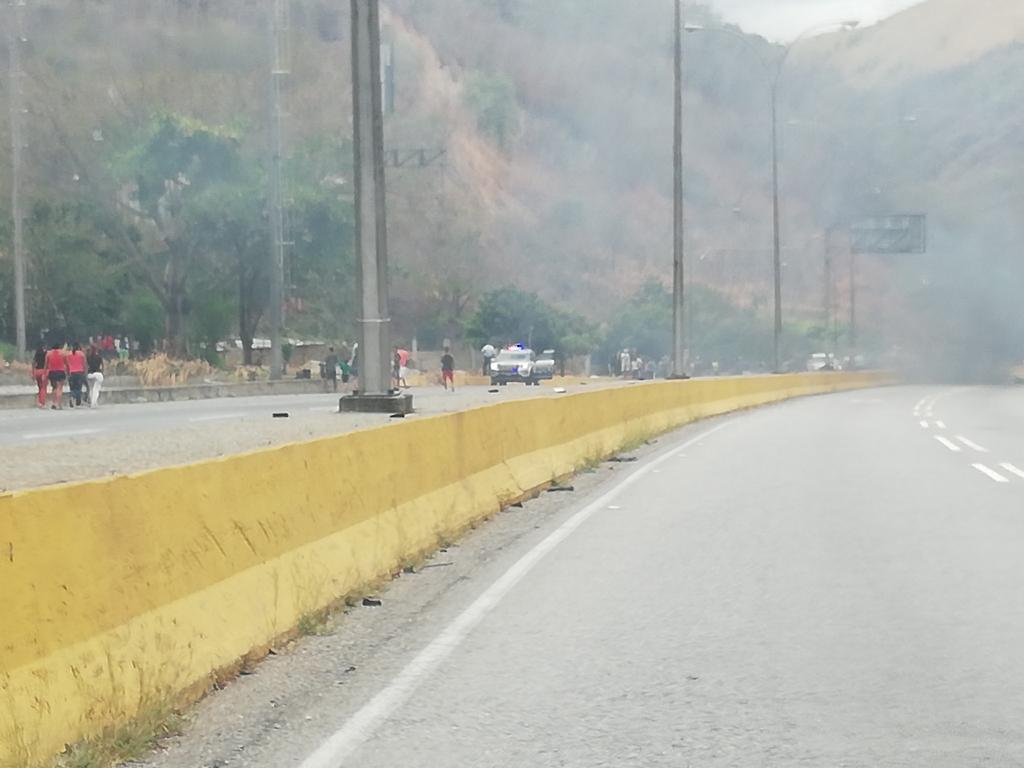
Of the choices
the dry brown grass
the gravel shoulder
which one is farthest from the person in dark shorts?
the gravel shoulder

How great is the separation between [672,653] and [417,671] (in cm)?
131

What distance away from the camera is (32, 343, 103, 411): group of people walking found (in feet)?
120

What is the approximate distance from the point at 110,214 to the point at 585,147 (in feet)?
342

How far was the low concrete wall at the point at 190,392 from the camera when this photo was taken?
127 ft

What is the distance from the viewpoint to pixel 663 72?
7820 inches

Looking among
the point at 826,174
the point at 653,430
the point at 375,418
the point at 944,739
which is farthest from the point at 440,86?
the point at 944,739

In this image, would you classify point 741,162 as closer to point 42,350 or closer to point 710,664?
point 42,350

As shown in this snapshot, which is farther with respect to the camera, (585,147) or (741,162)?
(741,162)

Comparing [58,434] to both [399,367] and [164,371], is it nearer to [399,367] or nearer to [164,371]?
[399,367]

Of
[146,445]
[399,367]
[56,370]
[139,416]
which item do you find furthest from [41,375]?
[146,445]

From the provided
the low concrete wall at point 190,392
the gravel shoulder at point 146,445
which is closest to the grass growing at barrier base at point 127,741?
the gravel shoulder at point 146,445

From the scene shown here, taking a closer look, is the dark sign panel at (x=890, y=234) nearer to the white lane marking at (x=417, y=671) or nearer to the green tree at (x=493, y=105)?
the white lane marking at (x=417, y=671)

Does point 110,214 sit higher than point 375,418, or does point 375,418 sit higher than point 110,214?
point 110,214

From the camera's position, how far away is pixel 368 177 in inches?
669
